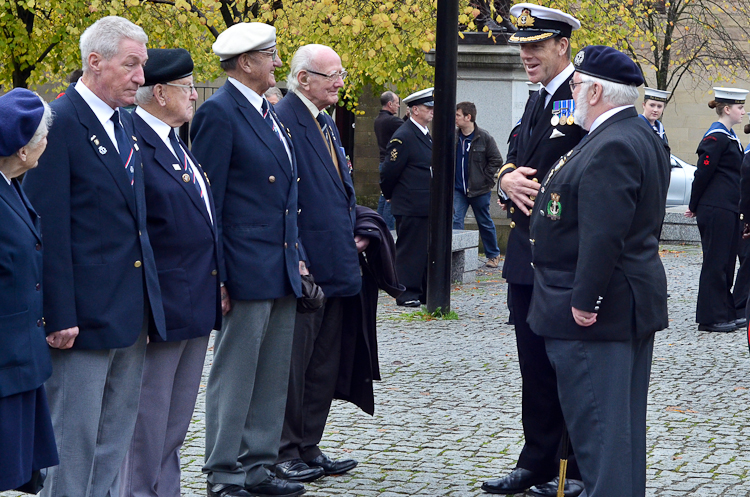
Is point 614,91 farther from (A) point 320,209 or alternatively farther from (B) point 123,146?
(B) point 123,146

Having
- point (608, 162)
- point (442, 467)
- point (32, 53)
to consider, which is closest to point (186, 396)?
point (442, 467)

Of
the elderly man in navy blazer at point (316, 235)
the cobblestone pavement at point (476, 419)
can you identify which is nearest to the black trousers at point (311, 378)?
the elderly man in navy blazer at point (316, 235)

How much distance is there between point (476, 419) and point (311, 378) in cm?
137

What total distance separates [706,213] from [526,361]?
535cm

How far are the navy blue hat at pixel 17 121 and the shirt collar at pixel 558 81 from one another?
2.55 m

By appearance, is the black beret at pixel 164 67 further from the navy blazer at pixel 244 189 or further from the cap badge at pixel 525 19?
the cap badge at pixel 525 19

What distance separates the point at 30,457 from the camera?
11.2 feet

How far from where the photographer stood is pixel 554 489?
16.9 ft

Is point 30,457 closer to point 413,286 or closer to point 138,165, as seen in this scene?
point 138,165

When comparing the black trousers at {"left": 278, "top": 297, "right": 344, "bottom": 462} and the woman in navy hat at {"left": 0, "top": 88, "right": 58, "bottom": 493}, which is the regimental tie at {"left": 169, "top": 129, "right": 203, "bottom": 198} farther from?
the black trousers at {"left": 278, "top": 297, "right": 344, "bottom": 462}

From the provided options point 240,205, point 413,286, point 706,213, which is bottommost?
point 413,286

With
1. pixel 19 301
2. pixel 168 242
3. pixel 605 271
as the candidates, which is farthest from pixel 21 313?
pixel 605 271

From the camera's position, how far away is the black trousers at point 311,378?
17.8 feet

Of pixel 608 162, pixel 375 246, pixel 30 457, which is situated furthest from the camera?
pixel 375 246
